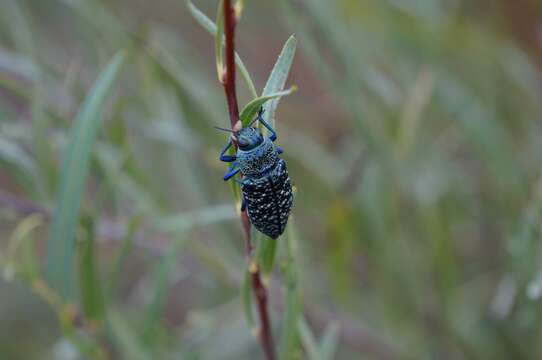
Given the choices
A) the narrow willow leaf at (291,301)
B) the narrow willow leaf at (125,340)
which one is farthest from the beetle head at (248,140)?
the narrow willow leaf at (125,340)

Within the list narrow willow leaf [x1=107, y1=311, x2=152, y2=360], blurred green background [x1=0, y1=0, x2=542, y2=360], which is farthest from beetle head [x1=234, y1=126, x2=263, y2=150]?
narrow willow leaf [x1=107, y1=311, x2=152, y2=360]

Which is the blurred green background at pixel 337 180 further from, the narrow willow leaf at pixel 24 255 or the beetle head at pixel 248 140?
the beetle head at pixel 248 140

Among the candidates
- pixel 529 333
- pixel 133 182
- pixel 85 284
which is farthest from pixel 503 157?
pixel 85 284

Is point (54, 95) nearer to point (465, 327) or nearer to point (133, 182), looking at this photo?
point (133, 182)

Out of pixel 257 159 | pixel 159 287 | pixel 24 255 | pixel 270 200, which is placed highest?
pixel 24 255

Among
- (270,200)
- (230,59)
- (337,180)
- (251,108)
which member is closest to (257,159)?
(270,200)

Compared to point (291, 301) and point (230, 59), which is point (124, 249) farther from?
point (230, 59)

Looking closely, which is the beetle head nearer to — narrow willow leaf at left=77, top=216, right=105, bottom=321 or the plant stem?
the plant stem
